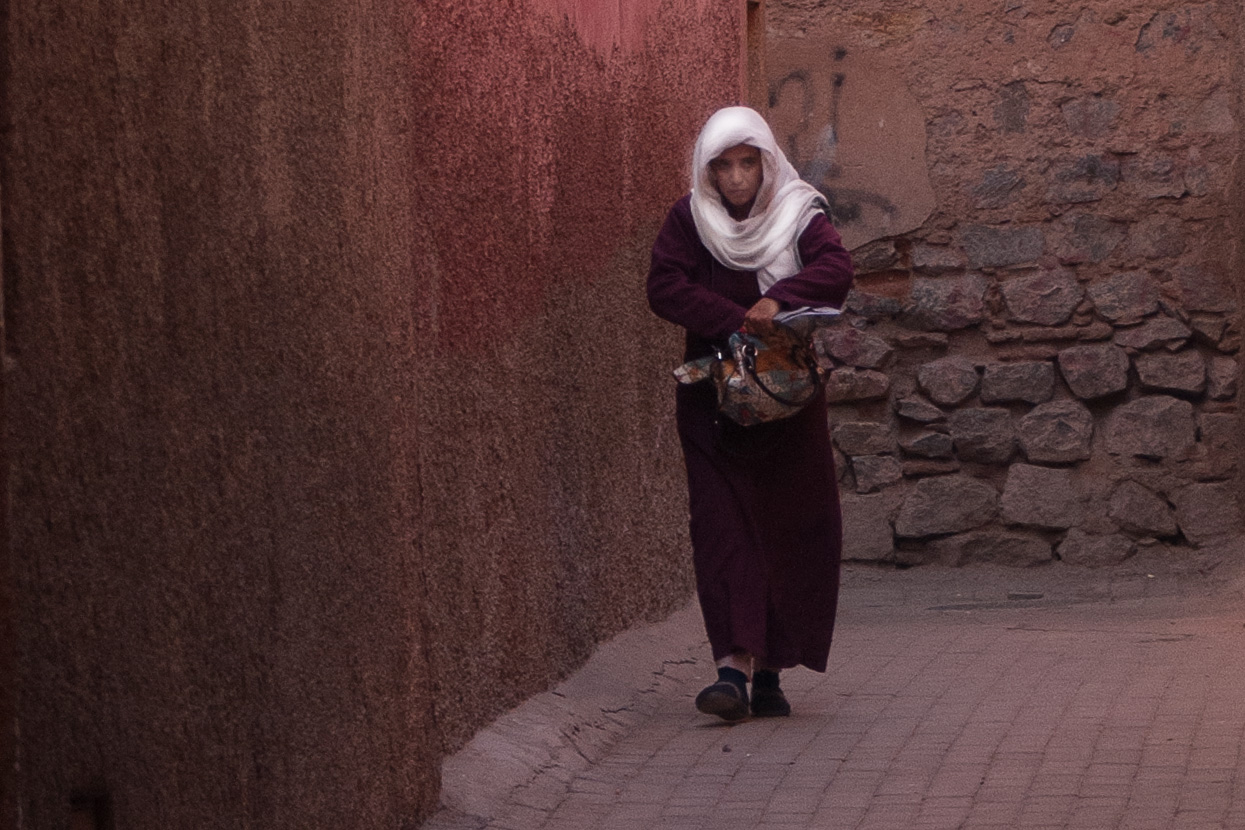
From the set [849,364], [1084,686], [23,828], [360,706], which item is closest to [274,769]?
[360,706]

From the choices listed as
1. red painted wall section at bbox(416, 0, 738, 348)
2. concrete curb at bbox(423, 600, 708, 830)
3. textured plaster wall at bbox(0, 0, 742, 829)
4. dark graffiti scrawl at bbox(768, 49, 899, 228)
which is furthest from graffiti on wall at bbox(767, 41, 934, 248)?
textured plaster wall at bbox(0, 0, 742, 829)

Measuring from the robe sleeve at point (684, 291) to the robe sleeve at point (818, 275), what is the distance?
0.13m

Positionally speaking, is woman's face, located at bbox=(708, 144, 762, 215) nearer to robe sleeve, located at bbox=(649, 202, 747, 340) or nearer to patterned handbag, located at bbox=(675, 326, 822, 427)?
robe sleeve, located at bbox=(649, 202, 747, 340)

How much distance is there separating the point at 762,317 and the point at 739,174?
47 centimetres

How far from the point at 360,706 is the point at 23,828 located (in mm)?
1169

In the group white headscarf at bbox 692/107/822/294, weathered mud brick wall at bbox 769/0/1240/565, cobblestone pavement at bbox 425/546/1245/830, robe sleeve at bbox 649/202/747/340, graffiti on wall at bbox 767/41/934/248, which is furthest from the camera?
graffiti on wall at bbox 767/41/934/248

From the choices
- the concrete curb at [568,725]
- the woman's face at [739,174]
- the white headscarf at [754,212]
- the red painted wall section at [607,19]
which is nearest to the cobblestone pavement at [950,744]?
the concrete curb at [568,725]

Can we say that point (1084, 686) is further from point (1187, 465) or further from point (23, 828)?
point (23, 828)

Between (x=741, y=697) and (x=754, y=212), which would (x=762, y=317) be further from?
(x=741, y=697)

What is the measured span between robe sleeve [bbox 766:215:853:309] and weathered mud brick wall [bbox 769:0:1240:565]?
3288 mm

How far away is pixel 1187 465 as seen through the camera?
26.0ft

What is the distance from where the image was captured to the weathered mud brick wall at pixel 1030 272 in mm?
7902

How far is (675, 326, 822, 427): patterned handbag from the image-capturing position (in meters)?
4.68

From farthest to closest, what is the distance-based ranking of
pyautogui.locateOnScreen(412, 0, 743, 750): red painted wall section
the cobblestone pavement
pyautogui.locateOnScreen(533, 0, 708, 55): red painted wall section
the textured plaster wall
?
pyautogui.locateOnScreen(533, 0, 708, 55): red painted wall section, pyautogui.locateOnScreen(412, 0, 743, 750): red painted wall section, the cobblestone pavement, the textured plaster wall
